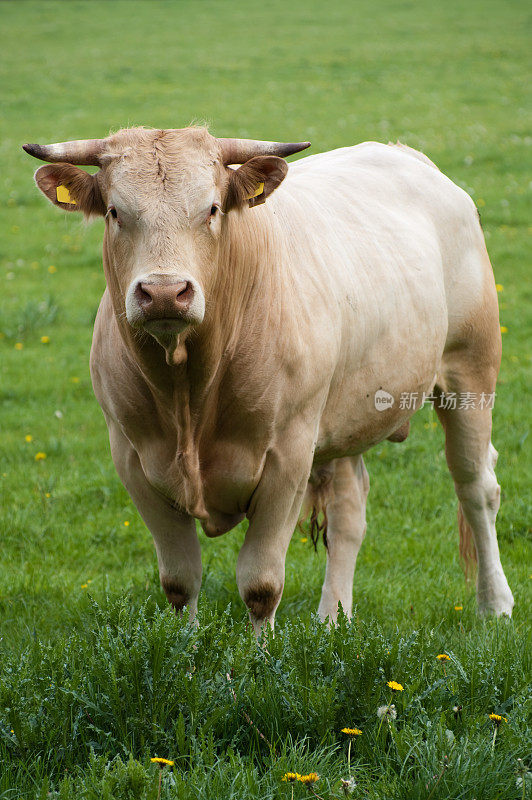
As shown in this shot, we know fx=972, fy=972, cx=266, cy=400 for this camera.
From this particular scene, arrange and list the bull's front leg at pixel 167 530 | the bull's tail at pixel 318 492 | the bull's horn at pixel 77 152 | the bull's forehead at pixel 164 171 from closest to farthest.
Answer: the bull's forehead at pixel 164 171 < the bull's horn at pixel 77 152 < the bull's front leg at pixel 167 530 < the bull's tail at pixel 318 492

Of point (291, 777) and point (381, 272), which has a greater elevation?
point (381, 272)

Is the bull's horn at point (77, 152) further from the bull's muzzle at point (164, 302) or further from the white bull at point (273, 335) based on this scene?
the bull's muzzle at point (164, 302)

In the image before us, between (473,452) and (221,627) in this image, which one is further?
(473,452)

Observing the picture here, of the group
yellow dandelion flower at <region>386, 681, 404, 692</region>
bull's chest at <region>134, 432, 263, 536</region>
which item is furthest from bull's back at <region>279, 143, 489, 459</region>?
yellow dandelion flower at <region>386, 681, 404, 692</region>

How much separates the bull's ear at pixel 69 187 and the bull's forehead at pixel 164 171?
0.11 meters

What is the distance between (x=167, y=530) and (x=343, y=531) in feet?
3.84

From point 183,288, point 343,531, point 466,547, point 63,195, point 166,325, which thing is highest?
point 63,195

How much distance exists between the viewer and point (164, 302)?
2.67 m

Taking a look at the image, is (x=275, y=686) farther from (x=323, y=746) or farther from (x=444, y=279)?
(x=444, y=279)

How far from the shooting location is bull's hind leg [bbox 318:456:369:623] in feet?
14.6

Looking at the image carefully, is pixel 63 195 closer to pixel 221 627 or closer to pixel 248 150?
pixel 248 150

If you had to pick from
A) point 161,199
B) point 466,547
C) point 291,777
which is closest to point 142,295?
point 161,199

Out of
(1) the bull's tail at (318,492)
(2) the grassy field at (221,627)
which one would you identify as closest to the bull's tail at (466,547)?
(2) the grassy field at (221,627)

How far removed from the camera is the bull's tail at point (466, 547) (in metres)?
4.80
